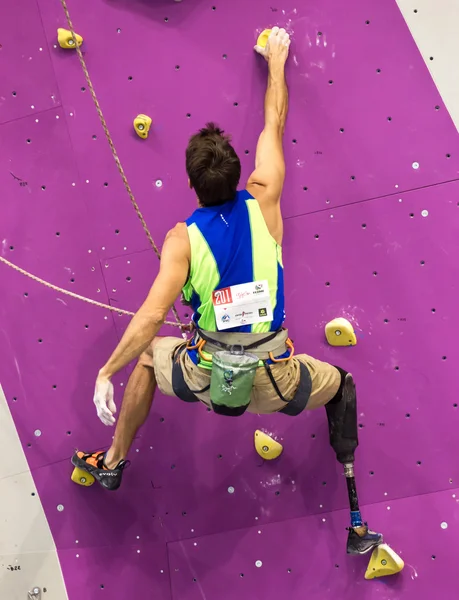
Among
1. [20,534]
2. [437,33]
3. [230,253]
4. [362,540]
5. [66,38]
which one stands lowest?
[362,540]

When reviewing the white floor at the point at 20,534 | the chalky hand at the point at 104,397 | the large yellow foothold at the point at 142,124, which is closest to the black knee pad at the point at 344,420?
the chalky hand at the point at 104,397

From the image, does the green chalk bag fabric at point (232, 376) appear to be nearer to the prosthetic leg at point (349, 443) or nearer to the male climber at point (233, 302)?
the male climber at point (233, 302)

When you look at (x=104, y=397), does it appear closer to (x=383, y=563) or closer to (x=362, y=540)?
(x=362, y=540)

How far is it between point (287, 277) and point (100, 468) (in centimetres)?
108

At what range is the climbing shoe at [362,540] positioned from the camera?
272 cm

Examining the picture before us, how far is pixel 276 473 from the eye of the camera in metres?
2.92

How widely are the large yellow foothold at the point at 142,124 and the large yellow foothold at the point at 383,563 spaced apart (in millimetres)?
1889

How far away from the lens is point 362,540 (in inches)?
108

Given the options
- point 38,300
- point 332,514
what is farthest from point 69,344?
point 332,514

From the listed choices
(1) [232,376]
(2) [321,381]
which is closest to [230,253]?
(1) [232,376]

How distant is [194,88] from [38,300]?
1085 mm

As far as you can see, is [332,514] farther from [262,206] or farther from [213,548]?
[262,206]

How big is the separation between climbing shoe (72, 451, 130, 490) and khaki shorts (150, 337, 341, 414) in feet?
1.63

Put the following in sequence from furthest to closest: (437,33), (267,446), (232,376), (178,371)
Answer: (267,446)
(437,33)
(178,371)
(232,376)
